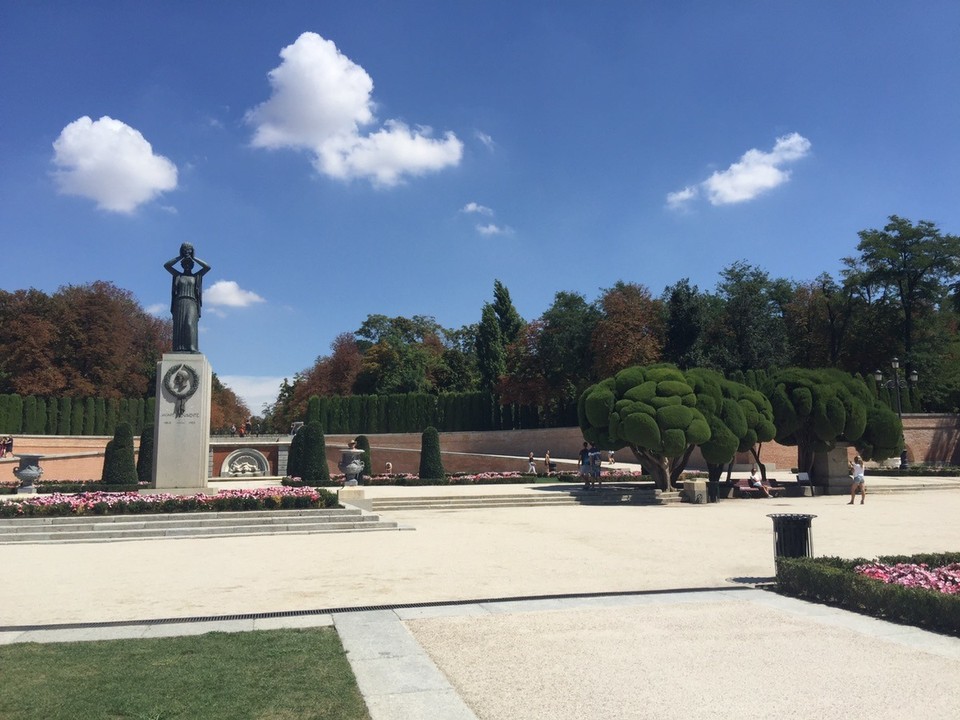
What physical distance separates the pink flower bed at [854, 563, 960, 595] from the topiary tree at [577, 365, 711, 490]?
13465mm

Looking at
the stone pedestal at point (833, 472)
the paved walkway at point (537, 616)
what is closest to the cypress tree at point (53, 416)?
the paved walkway at point (537, 616)

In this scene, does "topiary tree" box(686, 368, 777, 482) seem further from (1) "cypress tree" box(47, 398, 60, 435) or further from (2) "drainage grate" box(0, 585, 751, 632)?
(1) "cypress tree" box(47, 398, 60, 435)

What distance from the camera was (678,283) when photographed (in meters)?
47.8

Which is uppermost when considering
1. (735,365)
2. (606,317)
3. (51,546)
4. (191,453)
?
(606,317)

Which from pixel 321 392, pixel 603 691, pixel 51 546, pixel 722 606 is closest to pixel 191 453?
pixel 51 546

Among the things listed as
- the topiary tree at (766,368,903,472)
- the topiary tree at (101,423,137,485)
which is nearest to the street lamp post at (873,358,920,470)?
the topiary tree at (766,368,903,472)

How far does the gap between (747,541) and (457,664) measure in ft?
31.3

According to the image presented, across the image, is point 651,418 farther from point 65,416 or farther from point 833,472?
point 65,416

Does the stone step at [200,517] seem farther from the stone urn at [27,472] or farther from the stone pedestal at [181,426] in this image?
the stone urn at [27,472]

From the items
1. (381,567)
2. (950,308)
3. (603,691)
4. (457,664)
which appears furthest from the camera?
(950,308)

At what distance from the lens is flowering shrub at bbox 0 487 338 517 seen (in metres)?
15.6

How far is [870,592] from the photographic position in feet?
25.0

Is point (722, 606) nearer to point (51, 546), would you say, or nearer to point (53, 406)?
point (51, 546)

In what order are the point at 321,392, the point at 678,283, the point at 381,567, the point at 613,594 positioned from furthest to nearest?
the point at 321,392
the point at 678,283
the point at 381,567
the point at 613,594
